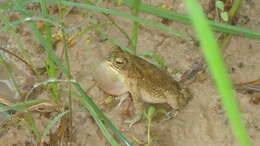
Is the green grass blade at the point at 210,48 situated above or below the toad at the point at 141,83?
above

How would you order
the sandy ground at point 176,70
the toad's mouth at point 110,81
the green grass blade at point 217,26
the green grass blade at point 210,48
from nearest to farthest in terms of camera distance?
the green grass blade at point 210,48, the green grass blade at point 217,26, the sandy ground at point 176,70, the toad's mouth at point 110,81

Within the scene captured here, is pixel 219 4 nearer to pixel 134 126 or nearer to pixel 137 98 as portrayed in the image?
pixel 137 98

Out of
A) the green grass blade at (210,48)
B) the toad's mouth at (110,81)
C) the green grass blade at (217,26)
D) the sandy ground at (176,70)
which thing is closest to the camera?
the green grass blade at (210,48)

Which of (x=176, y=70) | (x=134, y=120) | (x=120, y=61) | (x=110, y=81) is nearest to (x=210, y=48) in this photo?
(x=120, y=61)

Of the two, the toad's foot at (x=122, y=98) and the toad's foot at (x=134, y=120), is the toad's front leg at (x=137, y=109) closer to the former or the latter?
the toad's foot at (x=134, y=120)

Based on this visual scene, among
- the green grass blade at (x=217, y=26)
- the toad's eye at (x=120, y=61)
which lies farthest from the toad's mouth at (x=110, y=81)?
the green grass blade at (x=217, y=26)

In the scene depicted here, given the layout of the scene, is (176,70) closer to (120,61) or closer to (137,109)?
(137,109)

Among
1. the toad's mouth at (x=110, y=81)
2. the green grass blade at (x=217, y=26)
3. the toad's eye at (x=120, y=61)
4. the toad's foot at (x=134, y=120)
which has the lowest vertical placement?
the toad's foot at (x=134, y=120)

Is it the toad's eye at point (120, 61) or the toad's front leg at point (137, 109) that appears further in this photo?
the toad's front leg at point (137, 109)
